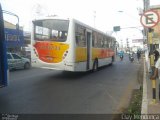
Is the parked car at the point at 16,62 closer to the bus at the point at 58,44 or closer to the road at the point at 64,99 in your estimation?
the bus at the point at 58,44

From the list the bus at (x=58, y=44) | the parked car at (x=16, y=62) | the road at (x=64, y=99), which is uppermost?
the bus at (x=58, y=44)

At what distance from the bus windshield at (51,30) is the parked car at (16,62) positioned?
6.52m

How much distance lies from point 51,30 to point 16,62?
787cm

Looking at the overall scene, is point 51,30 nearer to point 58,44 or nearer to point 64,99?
point 58,44

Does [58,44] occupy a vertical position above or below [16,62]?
above

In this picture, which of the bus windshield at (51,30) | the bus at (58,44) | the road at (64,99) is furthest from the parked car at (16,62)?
the road at (64,99)

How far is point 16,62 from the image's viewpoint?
22.2 meters

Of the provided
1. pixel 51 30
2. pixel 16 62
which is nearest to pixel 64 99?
pixel 51 30

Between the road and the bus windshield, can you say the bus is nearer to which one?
the bus windshield

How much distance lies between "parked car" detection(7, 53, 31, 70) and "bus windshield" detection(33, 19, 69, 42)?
6516mm

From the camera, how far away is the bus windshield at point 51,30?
14984mm

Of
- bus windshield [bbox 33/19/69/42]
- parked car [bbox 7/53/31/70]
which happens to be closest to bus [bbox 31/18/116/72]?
bus windshield [bbox 33/19/69/42]

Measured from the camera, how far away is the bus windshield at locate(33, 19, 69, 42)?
1498 cm

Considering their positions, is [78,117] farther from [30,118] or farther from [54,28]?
[54,28]
